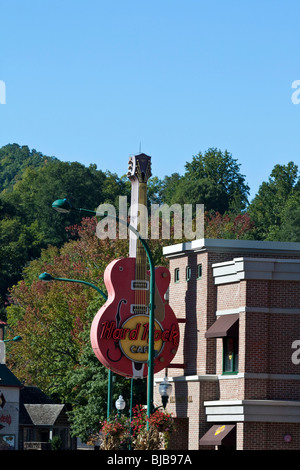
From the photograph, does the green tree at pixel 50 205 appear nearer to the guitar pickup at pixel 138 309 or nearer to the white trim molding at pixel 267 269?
the guitar pickup at pixel 138 309

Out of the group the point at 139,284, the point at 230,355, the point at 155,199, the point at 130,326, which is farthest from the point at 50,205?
the point at 230,355

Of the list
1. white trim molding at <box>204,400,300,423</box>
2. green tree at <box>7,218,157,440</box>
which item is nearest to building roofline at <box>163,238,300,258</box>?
white trim molding at <box>204,400,300,423</box>

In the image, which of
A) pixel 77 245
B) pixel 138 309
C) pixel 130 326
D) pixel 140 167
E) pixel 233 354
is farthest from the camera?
pixel 77 245

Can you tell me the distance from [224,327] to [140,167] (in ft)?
33.1

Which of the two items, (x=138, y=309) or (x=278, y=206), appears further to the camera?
(x=278, y=206)

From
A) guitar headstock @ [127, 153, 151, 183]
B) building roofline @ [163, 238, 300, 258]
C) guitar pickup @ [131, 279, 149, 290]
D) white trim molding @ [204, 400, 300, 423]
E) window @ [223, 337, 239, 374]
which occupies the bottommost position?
white trim molding @ [204, 400, 300, 423]

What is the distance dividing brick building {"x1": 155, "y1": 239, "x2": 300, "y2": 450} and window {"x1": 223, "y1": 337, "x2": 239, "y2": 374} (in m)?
0.04

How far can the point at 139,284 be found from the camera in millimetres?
41938

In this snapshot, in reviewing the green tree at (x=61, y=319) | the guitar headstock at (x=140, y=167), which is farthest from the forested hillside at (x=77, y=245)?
the guitar headstock at (x=140, y=167)

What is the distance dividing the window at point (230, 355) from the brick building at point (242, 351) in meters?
0.04

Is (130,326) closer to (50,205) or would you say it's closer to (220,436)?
(220,436)

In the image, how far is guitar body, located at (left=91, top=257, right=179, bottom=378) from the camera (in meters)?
41.2

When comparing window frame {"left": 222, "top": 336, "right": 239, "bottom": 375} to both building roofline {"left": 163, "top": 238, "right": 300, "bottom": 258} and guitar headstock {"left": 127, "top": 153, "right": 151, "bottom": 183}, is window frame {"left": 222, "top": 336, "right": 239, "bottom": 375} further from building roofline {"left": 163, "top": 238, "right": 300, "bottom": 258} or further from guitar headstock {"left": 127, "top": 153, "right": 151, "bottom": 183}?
guitar headstock {"left": 127, "top": 153, "right": 151, "bottom": 183}
